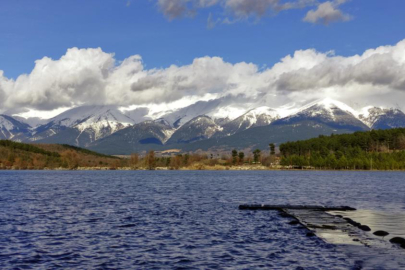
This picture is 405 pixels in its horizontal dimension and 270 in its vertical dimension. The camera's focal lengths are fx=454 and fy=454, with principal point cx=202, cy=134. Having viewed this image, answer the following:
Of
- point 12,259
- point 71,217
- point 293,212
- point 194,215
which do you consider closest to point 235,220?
point 194,215

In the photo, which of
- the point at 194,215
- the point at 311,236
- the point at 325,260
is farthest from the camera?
the point at 194,215

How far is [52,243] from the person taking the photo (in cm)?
4853

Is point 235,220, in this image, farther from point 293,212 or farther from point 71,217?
point 71,217

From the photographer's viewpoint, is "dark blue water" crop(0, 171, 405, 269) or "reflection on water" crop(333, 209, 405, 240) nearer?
"dark blue water" crop(0, 171, 405, 269)

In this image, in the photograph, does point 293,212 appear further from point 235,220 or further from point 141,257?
point 141,257

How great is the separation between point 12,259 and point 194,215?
36936 millimetres

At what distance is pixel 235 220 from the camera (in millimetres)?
68062

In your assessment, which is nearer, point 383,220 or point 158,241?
point 158,241

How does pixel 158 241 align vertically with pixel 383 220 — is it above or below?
below

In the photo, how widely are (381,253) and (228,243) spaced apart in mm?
15441

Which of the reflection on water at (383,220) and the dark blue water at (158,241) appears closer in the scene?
the dark blue water at (158,241)

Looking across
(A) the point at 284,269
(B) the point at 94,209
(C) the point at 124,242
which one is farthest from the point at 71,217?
(A) the point at 284,269

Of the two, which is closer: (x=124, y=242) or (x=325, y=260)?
(x=325, y=260)

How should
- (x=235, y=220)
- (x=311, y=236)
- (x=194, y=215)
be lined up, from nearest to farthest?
(x=311, y=236) < (x=235, y=220) < (x=194, y=215)
